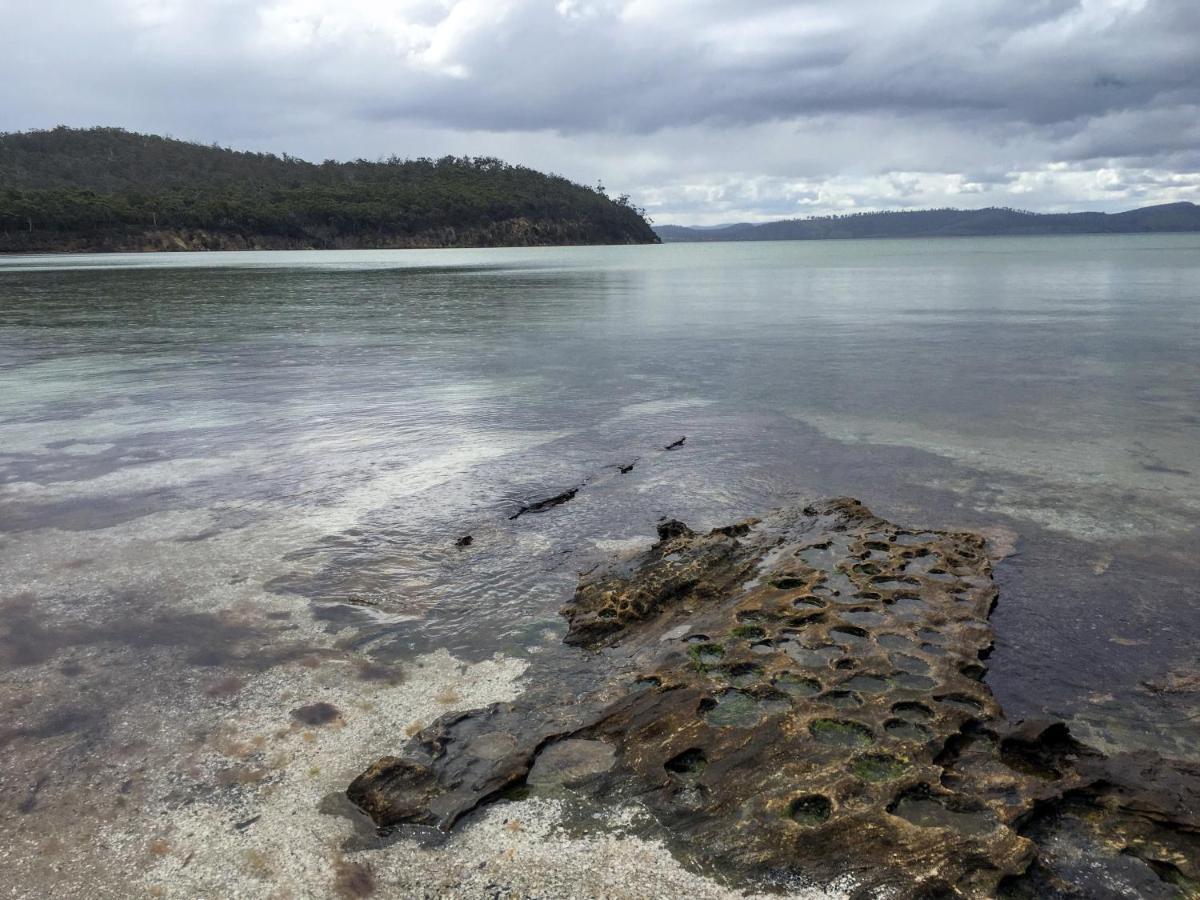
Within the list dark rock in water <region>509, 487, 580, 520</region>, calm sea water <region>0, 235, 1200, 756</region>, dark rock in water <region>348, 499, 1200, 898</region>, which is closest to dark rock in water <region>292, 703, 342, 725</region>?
dark rock in water <region>348, 499, 1200, 898</region>

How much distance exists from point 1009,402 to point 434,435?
326 inches

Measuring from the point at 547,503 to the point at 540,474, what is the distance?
1023 mm

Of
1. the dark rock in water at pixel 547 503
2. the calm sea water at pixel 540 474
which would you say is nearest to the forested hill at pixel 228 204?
the calm sea water at pixel 540 474

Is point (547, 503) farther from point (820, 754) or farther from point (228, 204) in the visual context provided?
point (228, 204)

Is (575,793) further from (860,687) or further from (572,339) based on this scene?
(572,339)

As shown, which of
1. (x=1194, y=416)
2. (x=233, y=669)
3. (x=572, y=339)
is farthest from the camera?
(x=572, y=339)

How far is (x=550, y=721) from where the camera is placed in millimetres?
4363

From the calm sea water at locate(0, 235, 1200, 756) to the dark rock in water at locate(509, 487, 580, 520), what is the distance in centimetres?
12

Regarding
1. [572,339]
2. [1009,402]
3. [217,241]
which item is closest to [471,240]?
[217,241]

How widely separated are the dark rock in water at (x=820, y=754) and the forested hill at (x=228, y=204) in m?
128

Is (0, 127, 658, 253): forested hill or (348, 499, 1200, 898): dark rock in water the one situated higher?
(0, 127, 658, 253): forested hill

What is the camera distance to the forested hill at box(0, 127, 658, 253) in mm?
115062

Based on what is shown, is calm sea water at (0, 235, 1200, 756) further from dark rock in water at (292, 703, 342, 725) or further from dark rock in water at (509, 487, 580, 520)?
dark rock in water at (292, 703, 342, 725)

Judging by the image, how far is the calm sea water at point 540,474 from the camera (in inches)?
214
